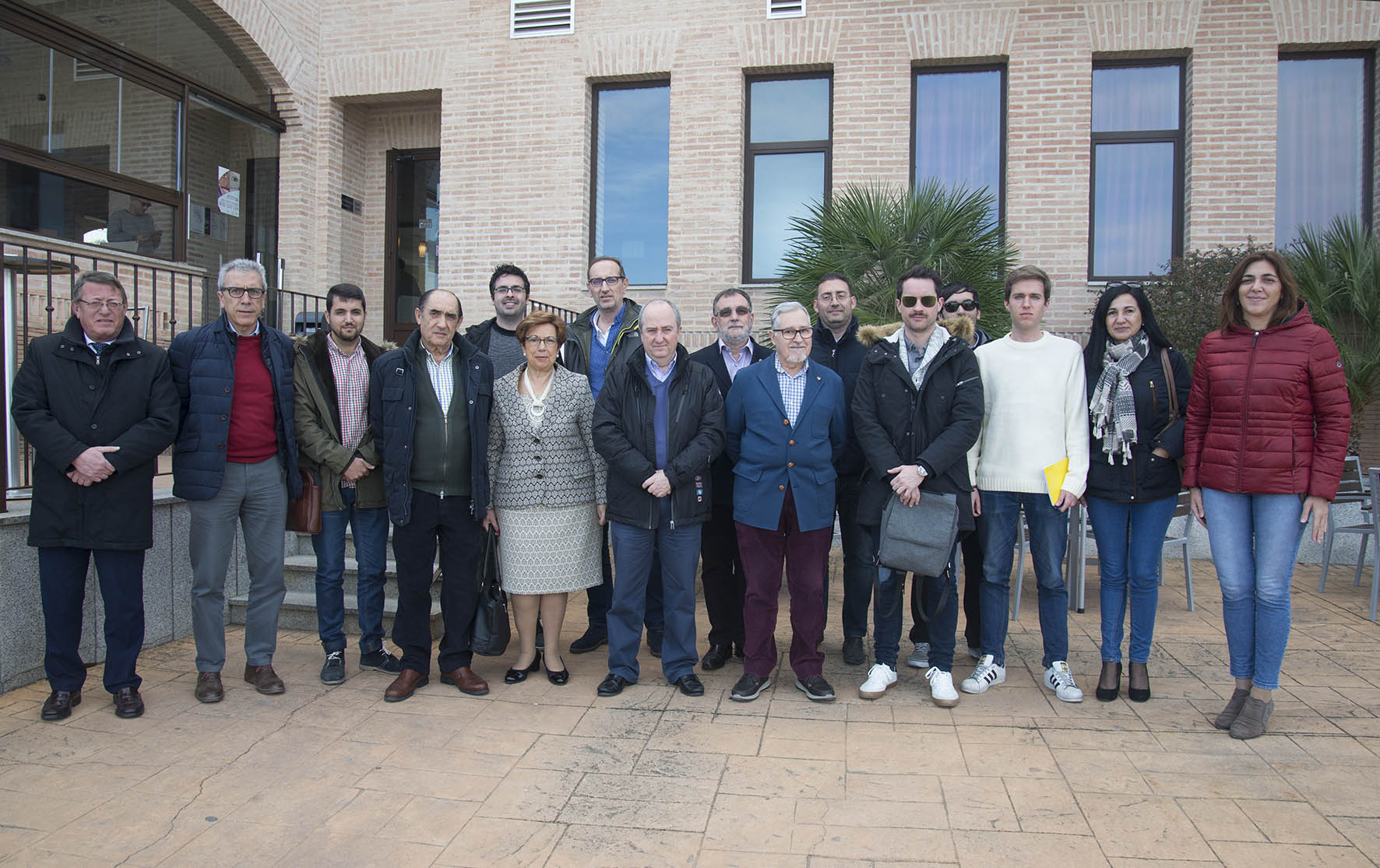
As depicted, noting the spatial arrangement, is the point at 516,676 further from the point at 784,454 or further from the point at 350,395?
the point at 784,454

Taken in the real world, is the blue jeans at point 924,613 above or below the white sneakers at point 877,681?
above

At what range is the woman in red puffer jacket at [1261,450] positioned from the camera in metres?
3.87

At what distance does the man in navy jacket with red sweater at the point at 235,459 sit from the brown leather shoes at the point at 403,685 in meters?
0.53

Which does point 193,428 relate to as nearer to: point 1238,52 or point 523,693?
point 523,693

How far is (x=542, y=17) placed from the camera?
9.81m

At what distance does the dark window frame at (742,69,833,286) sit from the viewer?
960 centimetres

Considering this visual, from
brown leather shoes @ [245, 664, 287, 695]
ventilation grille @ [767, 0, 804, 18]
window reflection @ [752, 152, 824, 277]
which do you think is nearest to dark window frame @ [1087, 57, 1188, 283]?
window reflection @ [752, 152, 824, 277]

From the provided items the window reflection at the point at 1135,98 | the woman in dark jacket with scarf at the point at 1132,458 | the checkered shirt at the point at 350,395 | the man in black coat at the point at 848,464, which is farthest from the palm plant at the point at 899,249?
the checkered shirt at the point at 350,395

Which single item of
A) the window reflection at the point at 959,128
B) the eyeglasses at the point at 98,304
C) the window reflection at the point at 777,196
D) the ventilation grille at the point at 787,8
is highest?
the ventilation grille at the point at 787,8

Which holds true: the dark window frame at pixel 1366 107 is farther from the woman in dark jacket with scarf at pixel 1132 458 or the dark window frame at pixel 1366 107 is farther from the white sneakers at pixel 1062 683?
the white sneakers at pixel 1062 683

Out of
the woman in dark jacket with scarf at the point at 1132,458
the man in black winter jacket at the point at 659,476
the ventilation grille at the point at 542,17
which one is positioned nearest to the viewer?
the woman in dark jacket with scarf at the point at 1132,458

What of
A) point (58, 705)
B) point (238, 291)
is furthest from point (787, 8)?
point (58, 705)

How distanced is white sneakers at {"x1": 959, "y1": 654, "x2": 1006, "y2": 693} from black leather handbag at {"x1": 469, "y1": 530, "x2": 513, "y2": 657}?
87.2 inches

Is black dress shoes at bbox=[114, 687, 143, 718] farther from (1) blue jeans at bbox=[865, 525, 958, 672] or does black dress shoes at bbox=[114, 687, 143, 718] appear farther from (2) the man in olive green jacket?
(1) blue jeans at bbox=[865, 525, 958, 672]
